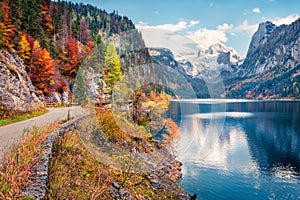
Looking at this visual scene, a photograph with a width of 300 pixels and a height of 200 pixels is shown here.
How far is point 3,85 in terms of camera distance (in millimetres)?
18469

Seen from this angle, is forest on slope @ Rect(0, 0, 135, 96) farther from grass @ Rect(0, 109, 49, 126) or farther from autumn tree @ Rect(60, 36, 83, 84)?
grass @ Rect(0, 109, 49, 126)

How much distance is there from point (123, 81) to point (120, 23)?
115 m

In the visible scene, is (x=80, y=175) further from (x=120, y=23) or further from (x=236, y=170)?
(x=120, y=23)

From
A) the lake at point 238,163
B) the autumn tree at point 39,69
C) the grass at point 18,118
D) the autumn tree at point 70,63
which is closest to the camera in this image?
the grass at point 18,118

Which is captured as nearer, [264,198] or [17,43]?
[264,198]

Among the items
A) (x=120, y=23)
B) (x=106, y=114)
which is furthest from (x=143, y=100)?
(x=120, y=23)

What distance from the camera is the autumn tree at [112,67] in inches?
883

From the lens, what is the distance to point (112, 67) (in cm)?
2403

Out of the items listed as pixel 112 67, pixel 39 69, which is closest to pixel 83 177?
pixel 112 67

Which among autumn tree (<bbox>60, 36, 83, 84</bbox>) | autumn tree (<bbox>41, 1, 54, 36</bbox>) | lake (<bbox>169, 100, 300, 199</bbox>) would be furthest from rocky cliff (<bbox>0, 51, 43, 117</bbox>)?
autumn tree (<bbox>41, 1, 54, 36</bbox>)

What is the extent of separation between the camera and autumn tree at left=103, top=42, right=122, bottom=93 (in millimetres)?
22439

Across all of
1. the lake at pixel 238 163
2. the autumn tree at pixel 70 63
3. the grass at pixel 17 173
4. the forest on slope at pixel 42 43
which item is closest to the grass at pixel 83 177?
the grass at pixel 17 173

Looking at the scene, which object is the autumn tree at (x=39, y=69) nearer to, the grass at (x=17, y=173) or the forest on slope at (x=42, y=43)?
the forest on slope at (x=42, y=43)

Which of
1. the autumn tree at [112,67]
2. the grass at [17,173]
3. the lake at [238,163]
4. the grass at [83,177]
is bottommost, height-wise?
the lake at [238,163]
